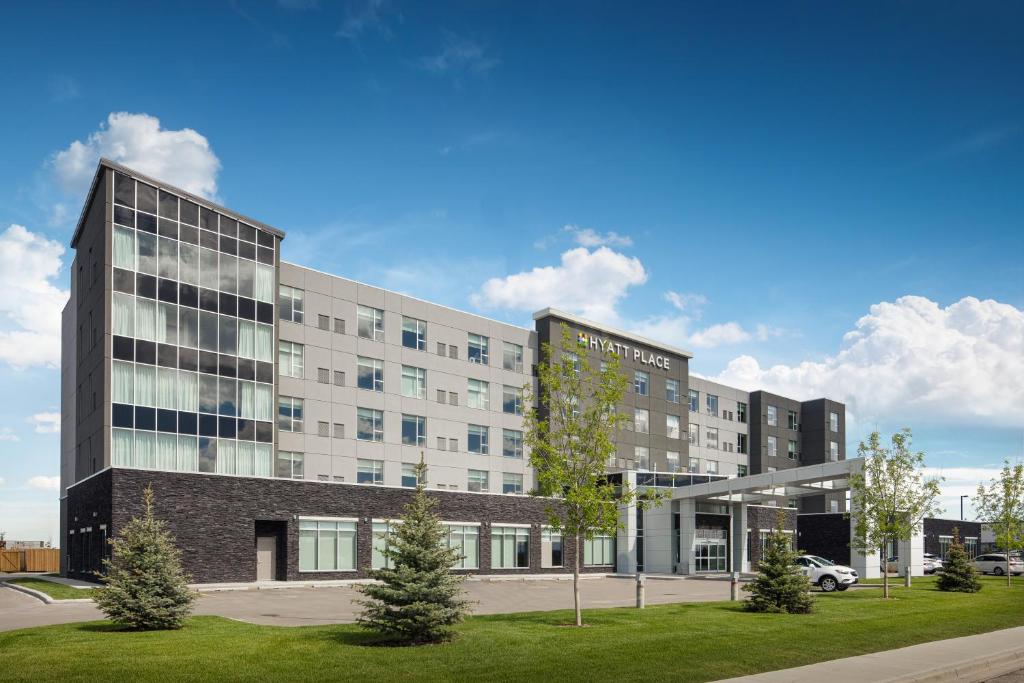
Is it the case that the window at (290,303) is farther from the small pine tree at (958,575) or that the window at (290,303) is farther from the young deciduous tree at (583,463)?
the small pine tree at (958,575)

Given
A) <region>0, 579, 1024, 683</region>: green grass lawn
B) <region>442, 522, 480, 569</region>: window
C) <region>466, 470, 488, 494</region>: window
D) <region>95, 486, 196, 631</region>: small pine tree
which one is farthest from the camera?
<region>466, 470, 488, 494</region>: window

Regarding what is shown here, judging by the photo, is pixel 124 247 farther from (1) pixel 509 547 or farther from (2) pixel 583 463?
(2) pixel 583 463

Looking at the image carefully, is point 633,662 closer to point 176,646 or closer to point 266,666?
point 266,666

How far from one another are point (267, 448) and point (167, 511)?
8.38 metres

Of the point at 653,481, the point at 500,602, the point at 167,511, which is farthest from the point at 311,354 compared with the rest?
the point at 653,481

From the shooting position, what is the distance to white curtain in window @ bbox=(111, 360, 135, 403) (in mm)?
42062

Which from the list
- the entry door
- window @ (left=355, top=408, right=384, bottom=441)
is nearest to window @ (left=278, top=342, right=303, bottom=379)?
window @ (left=355, top=408, right=384, bottom=441)

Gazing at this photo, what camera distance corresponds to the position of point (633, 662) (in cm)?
1722

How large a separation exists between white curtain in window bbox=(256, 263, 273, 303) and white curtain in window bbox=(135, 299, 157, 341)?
19.2 feet

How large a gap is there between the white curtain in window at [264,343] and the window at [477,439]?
15677 millimetres

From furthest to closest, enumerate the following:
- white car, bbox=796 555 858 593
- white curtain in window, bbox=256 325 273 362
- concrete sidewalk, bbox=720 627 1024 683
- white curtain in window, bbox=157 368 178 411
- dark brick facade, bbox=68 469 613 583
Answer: white curtain in window, bbox=256 325 273 362
white car, bbox=796 555 858 593
white curtain in window, bbox=157 368 178 411
dark brick facade, bbox=68 469 613 583
concrete sidewalk, bbox=720 627 1024 683

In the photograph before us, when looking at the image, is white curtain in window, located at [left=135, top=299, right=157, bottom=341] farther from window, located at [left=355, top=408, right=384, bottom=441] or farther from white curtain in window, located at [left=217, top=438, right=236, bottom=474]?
window, located at [left=355, top=408, right=384, bottom=441]

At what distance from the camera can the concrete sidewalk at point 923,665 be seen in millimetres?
16000

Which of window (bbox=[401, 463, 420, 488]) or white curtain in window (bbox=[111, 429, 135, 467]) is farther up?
white curtain in window (bbox=[111, 429, 135, 467])
